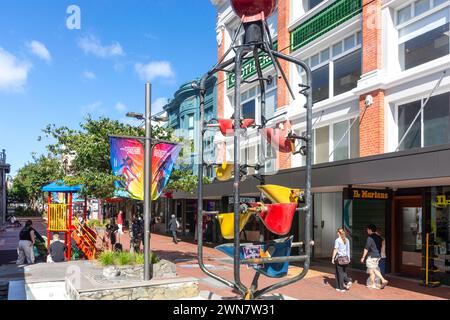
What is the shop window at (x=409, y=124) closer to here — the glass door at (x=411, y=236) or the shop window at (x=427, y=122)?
the shop window at (x=427, y=122)

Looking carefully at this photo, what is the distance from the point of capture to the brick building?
466 inches

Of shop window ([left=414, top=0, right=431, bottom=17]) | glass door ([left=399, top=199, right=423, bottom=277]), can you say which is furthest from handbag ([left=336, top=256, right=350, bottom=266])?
shop window ([left=414, top=0, right=431, bottom=17])

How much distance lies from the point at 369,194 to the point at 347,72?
480 centimetres

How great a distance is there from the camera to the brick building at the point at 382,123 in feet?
38.9

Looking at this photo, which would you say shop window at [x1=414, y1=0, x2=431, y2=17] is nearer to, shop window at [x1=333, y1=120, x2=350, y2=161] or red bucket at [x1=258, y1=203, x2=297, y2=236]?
shop window at [x1=333, y1=120, x2=350, y2=161]

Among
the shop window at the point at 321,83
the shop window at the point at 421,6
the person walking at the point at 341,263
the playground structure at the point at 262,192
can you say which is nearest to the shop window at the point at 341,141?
the shop window at the point at 321,83

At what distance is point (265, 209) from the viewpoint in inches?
180

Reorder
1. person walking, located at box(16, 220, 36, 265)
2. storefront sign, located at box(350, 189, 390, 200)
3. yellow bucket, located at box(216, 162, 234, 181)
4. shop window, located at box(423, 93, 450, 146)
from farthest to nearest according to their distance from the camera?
person walking, located at box(16, 220, 36, 265) < storefront sign, located at box(350, 189, 390, 200) < shop window, located at box(423, 93, 450, 146) < yellow bucket, located at box(216, 162, 234, 181)

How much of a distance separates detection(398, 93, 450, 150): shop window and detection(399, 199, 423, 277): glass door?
1.82m

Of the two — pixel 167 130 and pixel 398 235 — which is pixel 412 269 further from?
pixel 167 130

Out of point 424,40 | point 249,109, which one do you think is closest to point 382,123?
point 424,40

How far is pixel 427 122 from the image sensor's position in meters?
12.7

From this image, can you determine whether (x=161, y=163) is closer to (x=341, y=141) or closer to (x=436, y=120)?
(x=436, y=120)

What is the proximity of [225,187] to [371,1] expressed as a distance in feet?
29.4
